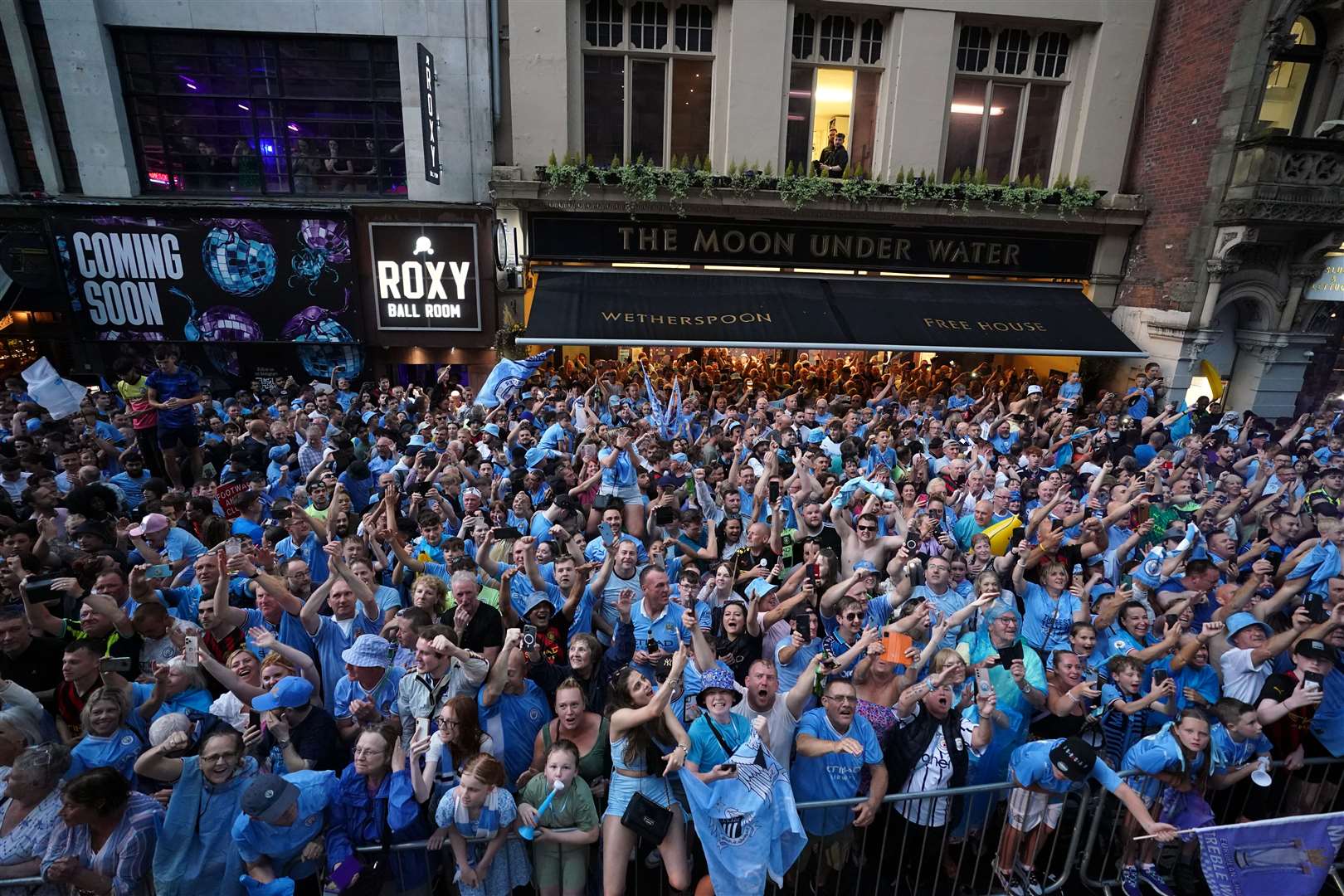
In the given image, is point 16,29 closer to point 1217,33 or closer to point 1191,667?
point 1191,667

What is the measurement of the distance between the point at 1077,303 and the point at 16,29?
23635 millimetres

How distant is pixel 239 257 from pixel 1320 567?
18126mm

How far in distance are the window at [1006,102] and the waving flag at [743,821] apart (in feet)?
52.1

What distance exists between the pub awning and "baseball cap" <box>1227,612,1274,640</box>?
31.1 feet

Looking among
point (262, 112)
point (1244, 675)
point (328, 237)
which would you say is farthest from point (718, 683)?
point (262, 112)

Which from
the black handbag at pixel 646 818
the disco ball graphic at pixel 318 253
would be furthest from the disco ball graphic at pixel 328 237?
the black handbag at pixel 646 818

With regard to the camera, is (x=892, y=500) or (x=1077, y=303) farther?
(x=1077, y=303)

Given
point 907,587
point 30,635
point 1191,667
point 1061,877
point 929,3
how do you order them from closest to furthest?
point 1061,877 → point 30,635 → point 1191,667 → point 907,587 → point 929,3

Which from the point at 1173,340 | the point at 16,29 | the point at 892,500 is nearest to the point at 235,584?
the point at 892,500

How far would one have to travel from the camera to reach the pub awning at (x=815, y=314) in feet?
46.1

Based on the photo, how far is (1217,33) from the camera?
13594 mm

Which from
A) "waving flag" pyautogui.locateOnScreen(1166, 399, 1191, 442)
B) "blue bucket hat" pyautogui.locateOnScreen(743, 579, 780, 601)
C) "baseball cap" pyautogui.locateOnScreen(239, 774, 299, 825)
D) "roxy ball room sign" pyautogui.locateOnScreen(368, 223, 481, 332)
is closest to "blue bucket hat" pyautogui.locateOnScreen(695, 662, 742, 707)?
"blue bucket hat" pyautogui.locateOnScreen(743, 579, 780, 601)

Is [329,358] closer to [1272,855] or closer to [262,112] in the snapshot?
[262,112]

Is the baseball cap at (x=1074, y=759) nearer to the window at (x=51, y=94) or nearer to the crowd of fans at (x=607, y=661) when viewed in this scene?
the crowd of fans at (x=607, y=661)
